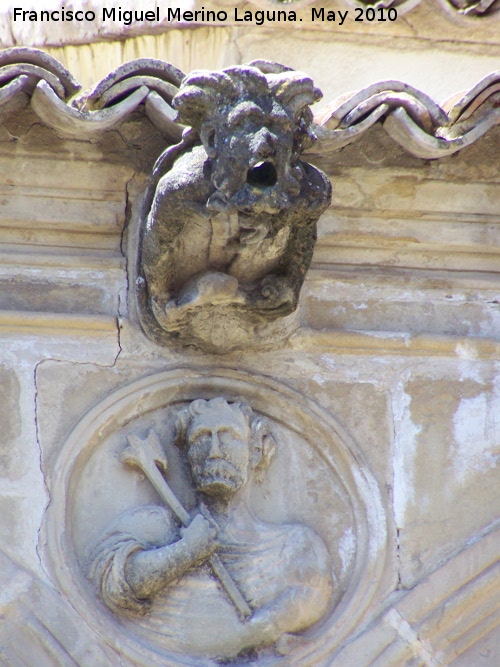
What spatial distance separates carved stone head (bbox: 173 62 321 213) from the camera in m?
4.16

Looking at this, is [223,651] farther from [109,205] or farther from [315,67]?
[315,67]

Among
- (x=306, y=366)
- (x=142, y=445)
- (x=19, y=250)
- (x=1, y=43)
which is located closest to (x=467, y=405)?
(x=306, y=366)

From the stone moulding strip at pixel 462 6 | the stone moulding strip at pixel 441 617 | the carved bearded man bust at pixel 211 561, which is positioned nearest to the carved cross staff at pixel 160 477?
the carved bearded man bust at pixel 211 561

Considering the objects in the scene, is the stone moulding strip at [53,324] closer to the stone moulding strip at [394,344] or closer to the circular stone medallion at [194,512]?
the circular stone medallion at [194,512]

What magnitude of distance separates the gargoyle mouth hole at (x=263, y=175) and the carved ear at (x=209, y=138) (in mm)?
116

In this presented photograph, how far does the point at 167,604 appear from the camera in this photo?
434cm

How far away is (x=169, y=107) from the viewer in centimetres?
449

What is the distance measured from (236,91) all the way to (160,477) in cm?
110

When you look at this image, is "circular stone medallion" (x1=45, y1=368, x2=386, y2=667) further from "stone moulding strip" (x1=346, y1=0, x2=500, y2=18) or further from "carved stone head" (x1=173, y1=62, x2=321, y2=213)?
"stone moulding strip" (x1=346, y1=0, x2=500, y2=18)

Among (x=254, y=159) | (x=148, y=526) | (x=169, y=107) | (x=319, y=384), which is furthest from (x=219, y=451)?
(x=169, y=107)

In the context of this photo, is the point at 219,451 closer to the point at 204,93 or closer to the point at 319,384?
the point at 319,384

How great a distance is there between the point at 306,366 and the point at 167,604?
85 centimetres

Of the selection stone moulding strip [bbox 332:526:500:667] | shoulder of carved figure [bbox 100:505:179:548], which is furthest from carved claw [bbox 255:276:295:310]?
stone moulding strip [bbox 332:526:500:667]

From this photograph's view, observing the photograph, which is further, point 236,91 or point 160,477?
point 160,477
